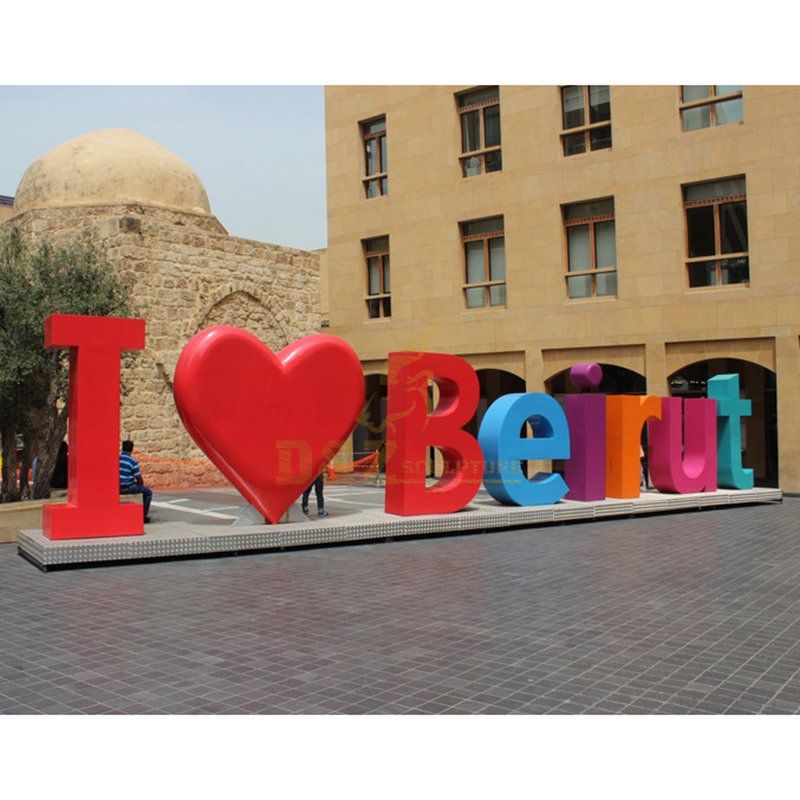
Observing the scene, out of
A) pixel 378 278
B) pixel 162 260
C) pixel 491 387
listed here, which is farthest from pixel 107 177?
pixel 491 387

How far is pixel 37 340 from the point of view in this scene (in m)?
13.7

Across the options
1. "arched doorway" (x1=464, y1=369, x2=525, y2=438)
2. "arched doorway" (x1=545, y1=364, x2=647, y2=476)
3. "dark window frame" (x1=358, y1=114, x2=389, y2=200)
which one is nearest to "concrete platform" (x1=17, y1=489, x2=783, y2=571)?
"arched doorway" (x1=545, y1=364, x2=647, y2=476)

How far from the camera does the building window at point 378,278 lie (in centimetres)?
2438

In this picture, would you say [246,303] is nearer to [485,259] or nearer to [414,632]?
[485,259]

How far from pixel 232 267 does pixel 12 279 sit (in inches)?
400

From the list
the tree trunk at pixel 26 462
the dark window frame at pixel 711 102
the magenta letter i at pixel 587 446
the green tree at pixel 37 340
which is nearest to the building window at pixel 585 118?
the dark window frame at pixel 711 102

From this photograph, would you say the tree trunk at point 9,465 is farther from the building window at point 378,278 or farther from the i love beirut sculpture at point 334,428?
the building window at point 378,278

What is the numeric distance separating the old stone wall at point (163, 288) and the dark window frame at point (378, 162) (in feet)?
12.7

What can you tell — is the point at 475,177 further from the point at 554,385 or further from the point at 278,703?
the point at 278,703

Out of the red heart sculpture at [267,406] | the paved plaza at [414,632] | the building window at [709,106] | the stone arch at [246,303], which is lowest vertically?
the paved plaza at [414,632]

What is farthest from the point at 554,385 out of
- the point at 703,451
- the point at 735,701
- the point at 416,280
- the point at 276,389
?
the point at 735,701

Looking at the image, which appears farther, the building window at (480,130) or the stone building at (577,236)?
the building window at (480,130)

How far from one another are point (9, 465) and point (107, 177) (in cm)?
1173

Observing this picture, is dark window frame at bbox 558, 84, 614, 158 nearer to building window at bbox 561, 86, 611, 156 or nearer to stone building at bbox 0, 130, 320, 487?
building window at bbox 561, 86, 611, 156
